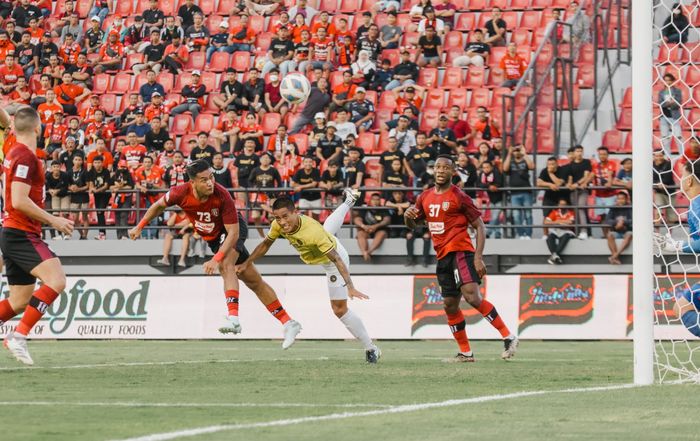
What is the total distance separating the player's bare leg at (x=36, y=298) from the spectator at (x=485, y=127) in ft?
44.2

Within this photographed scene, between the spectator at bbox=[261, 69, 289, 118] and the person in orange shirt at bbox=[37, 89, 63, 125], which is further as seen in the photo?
the person in orange shirt at bbox=[37, 89, 63, 125]

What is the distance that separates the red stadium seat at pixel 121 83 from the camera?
3069cm

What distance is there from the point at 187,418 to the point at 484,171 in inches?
616

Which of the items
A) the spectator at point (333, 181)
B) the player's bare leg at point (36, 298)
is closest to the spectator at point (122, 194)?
A: the spectator at point (333, 181)

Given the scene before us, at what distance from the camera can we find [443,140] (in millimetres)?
23750

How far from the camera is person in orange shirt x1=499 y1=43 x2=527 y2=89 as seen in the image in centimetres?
2575

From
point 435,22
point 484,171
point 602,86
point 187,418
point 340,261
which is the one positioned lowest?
point 187,418

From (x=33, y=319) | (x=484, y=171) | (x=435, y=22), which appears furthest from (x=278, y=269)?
(x=33, y=319)

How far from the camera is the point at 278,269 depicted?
80.3ft

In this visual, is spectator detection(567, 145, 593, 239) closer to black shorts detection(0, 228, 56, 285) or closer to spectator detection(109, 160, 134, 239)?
spectator detection(109, 160, 134, 239)

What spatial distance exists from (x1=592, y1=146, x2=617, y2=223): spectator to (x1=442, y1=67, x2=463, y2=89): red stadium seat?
4920 millimetres

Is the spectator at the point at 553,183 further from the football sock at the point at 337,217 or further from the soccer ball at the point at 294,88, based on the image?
the football sock at the point at 337,217

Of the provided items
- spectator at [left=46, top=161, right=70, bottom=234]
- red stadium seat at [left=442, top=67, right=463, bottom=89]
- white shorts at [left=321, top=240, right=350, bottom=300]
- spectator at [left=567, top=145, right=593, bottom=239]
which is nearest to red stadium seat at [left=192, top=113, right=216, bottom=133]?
spectator at [left=46, top=161, right=70, bottom=234]

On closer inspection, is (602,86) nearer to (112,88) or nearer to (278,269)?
(278,269)
